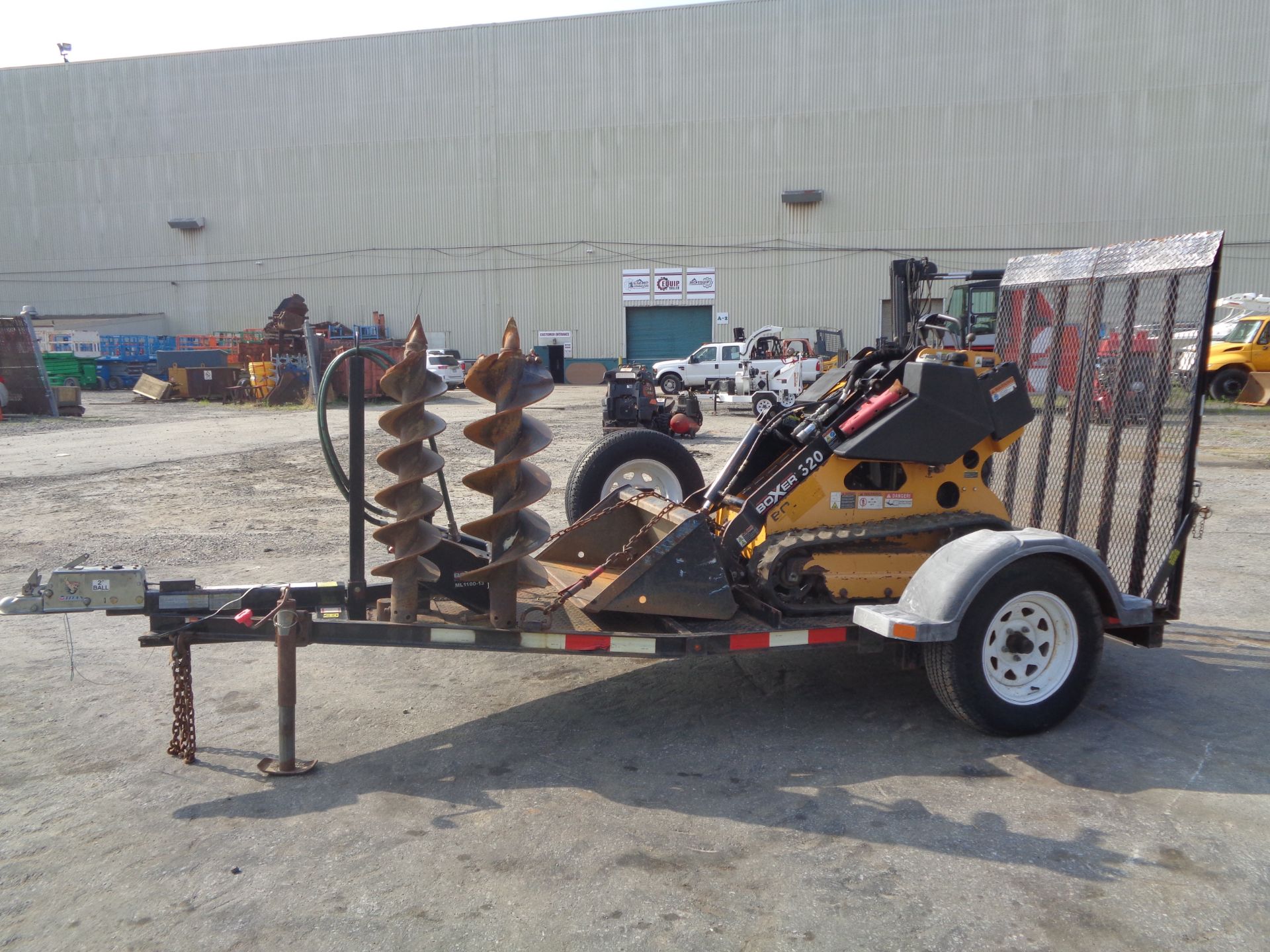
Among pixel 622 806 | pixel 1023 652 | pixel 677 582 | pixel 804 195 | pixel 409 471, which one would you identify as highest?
pixel 804 195

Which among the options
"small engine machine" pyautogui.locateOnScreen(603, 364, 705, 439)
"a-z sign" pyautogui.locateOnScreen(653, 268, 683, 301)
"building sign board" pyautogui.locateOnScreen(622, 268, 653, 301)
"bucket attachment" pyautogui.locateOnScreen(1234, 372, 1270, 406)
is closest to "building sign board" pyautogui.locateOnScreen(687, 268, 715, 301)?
"a-z sign" pyautogui.locateOnScreen(653, 268, 683, 301)

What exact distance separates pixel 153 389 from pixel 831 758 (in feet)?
103

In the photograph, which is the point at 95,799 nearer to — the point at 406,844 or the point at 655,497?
the point at 406,844

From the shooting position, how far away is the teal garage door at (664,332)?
40.9 m

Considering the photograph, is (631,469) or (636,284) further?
(636,284)

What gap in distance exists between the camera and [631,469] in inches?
282

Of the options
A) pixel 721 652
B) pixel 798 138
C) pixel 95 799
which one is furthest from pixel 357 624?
pixel 798 138

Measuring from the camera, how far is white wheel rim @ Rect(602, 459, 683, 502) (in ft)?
23.2

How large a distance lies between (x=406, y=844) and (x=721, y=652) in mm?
1645

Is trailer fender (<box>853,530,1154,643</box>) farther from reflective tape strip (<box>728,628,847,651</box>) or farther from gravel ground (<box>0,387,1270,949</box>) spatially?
gravel ground (<box>0,387,1270,949</box>)

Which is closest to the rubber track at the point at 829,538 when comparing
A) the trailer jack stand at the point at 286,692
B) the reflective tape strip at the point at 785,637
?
the reflective tape strip at the point at 785,637

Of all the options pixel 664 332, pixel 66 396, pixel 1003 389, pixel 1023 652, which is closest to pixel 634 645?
pixel 1023 652

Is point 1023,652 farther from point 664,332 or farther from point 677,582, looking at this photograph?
point 664,332

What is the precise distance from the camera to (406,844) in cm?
376
